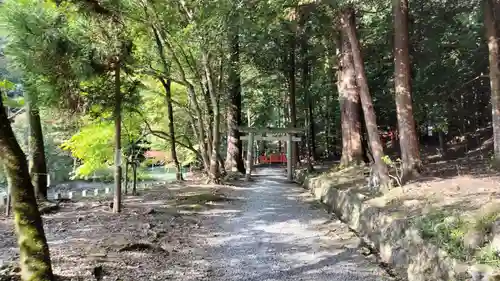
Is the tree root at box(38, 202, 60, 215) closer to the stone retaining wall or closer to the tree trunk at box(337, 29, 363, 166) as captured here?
the stone retaining wall

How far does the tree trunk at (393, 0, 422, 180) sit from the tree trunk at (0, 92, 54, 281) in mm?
7017

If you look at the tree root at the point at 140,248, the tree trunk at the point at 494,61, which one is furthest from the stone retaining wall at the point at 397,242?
the tree root at the point at 140,248

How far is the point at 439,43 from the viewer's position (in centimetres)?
1227

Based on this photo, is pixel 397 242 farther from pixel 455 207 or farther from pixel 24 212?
pixel 24 212

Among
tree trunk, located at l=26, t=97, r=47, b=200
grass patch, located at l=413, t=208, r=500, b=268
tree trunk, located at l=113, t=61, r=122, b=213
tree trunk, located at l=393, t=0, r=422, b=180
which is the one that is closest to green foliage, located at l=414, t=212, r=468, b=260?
grass patch, located at l=413, t=208, r=500, b=268

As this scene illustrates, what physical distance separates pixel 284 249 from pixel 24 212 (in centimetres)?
413

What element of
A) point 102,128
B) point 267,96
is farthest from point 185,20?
point 267,96

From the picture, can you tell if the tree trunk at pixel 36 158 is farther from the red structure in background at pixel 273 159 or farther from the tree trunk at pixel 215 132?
the red structure in background at pixel 273 159

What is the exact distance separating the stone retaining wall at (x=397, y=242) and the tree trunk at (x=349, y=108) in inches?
167

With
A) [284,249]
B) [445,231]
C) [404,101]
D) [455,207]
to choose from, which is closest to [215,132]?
[404,101]

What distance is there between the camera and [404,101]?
346 inches

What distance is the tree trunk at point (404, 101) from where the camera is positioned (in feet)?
28.6

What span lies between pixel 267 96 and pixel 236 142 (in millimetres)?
9507

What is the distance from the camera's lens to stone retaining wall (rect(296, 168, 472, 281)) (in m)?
4.36
